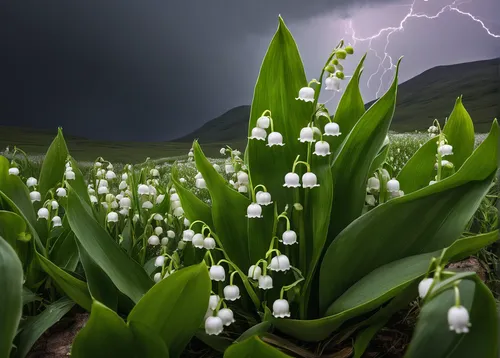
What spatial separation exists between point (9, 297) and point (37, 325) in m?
0.31

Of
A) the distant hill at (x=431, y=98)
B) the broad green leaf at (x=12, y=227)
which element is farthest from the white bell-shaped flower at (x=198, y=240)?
the distant hill at (x=431, y=98)

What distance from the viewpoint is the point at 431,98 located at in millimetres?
4422

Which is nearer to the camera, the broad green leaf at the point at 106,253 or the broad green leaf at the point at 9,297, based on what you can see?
the broad green leaf at the point at 9,297

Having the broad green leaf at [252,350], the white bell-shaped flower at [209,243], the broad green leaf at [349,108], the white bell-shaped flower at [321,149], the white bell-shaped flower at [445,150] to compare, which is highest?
the broad green leaf at [349,108]

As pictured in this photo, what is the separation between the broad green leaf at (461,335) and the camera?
2.83 feet

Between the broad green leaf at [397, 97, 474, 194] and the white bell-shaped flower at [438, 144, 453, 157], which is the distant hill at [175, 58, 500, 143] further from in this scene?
the white bell-shaped flower at [438, 144, 453, 157]

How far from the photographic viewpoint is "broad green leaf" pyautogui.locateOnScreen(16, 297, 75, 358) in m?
1.33

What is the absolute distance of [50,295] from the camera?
5.37ft

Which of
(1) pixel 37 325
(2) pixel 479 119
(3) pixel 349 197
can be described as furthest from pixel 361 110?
(2) pixel 479 119

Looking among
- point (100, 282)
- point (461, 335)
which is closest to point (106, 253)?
point (100, 282)

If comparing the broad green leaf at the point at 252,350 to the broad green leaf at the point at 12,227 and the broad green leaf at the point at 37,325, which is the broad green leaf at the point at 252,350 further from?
the broad green leaf at the point at 12,227

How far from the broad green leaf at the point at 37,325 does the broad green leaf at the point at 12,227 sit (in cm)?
21

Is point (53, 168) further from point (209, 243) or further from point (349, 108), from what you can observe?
point (349, 108)

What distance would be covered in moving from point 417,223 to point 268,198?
0.34 meters
